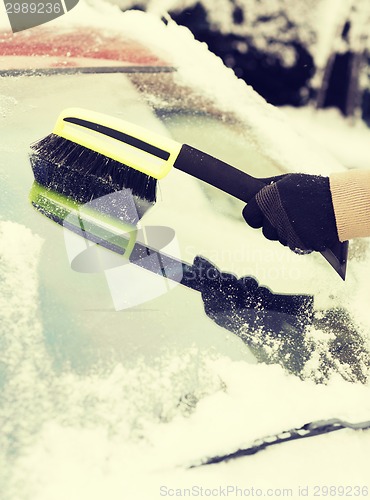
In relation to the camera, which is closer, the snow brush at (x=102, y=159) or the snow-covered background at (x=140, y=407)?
the snow-covered background at (x=140, y=407)

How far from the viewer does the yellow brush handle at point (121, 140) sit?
1.19m

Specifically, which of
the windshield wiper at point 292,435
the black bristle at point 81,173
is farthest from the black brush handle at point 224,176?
the windshield wiper at point 292,435

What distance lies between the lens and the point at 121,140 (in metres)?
1.22

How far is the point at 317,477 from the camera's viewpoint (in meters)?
0.94

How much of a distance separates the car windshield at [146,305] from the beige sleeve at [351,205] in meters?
0.18

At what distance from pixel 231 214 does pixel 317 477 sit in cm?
65

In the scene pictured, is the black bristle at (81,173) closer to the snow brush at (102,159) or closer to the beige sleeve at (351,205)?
the snow brush at (102,159)

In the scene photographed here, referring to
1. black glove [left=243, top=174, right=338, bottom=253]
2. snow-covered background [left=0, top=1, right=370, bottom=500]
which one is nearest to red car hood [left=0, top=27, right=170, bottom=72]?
snow-covered background [left=0, top=1, right=370, bottom=500]

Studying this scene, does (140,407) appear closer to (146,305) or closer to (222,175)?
(146,305)

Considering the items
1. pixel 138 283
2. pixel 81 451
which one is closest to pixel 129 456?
pixel 81 451

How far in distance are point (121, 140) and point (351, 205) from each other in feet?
1.78

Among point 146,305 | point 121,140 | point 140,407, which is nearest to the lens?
point 140,407

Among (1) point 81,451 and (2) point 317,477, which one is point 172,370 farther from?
(2) point 317,477

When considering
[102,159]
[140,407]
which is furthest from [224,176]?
[140,407]
